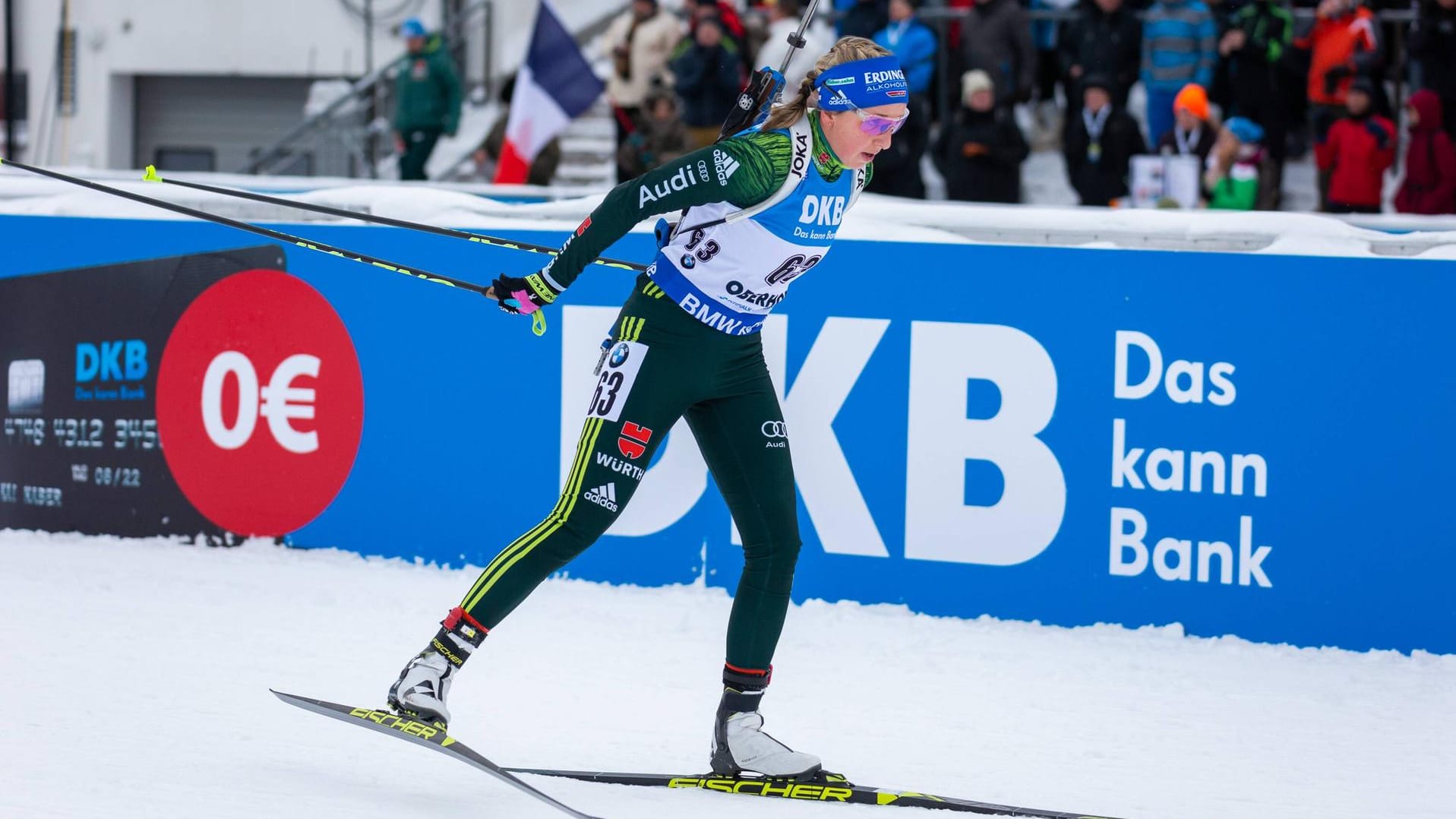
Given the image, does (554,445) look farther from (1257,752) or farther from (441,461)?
(1257,752)

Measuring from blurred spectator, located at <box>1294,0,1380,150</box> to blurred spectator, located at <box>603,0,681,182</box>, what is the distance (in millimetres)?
4273

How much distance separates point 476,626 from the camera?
4.01 m

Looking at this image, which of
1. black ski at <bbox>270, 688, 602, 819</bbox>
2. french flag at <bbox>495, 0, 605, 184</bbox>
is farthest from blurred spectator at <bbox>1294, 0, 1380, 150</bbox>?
black ski at <bbox>270, 688, 602, 819</bbox>

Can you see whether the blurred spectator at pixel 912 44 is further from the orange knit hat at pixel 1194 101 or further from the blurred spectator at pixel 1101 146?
the orange knit hat at pixel 1194 101

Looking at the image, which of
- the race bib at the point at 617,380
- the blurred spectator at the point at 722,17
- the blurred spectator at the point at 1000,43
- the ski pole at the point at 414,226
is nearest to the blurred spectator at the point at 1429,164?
the blurred spectator at the point at 1000,43

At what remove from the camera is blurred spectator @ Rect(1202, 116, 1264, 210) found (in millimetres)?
9141

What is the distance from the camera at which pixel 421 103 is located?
1231 centimetres

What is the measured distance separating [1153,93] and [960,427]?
4794 millimetres

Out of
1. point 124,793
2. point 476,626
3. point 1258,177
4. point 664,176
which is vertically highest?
point 1258,177

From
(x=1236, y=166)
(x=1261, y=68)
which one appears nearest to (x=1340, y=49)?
(x=1261, y=68)

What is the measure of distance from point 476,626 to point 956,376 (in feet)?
8.23

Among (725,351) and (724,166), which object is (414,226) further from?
(724,166)

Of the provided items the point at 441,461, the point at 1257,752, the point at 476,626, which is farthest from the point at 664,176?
the point at 441,461

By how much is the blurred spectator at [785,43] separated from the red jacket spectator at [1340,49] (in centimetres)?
306
